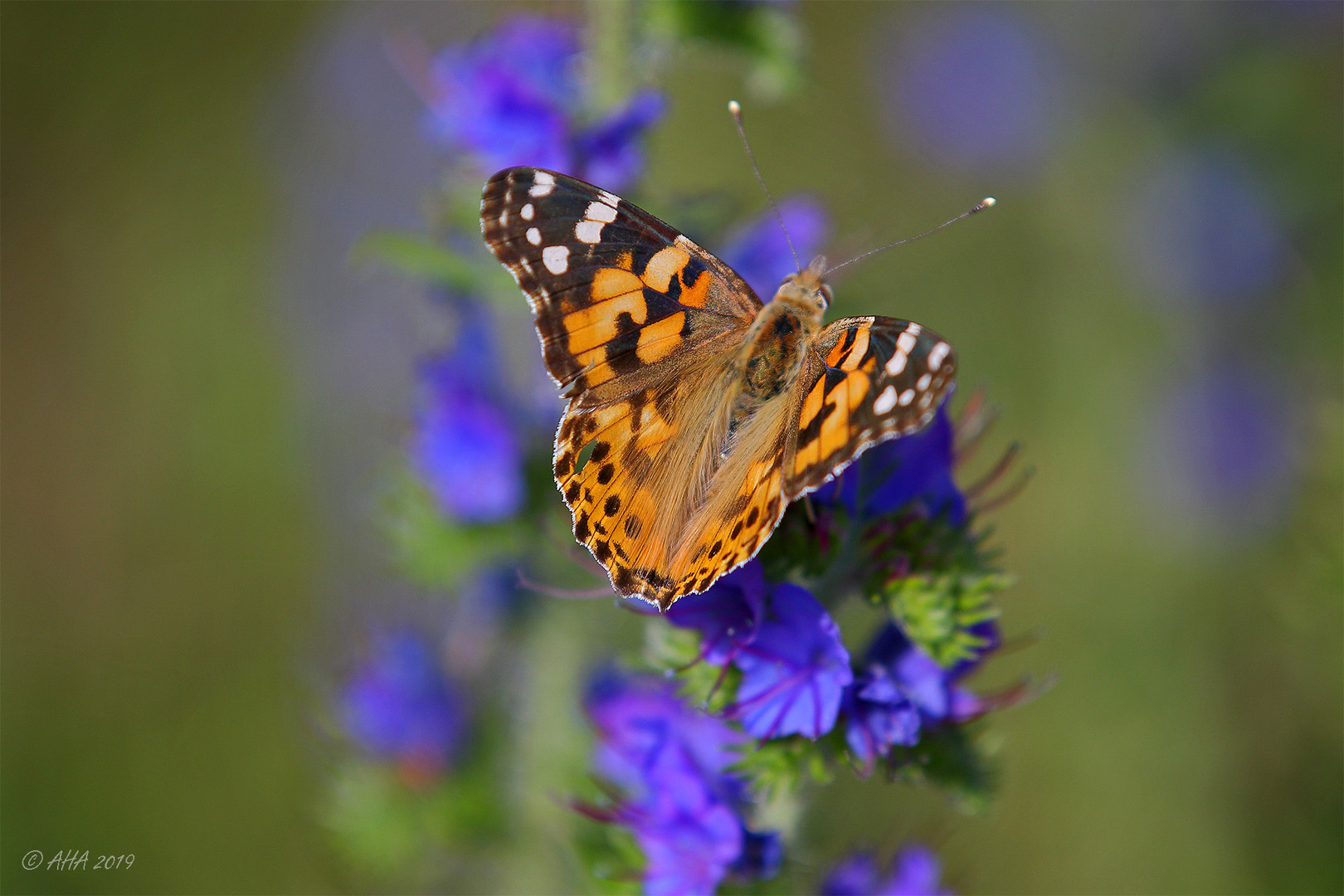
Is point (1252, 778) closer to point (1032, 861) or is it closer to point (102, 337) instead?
point (1032, 861)

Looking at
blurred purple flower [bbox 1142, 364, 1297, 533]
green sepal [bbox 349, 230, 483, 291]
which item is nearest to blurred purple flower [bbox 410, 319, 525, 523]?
green sepal [bbox 349, 230, 483, 291]

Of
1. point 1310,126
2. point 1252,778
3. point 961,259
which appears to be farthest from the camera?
point 961,259

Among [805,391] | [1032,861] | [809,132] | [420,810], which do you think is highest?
[805,391]

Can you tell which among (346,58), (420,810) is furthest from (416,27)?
(420,810)

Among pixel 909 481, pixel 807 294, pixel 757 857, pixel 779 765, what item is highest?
pixel 807 294

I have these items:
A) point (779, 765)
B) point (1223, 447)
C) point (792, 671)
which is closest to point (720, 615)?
point (792, 671)

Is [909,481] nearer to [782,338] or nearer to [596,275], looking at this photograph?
[782,338]

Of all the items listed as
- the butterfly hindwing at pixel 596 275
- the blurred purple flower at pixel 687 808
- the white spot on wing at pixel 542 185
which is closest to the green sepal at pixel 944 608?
the blurred purple flower at pixel 687 808
